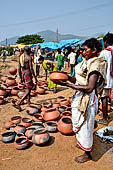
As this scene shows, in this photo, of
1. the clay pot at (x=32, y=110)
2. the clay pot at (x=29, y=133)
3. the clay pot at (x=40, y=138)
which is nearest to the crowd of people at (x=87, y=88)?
the clay pot at (x=40, y=138)

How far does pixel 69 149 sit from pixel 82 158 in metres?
0.42

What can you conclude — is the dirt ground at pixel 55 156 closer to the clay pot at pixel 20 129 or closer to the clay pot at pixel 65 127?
the clay pot at pixel 65 127

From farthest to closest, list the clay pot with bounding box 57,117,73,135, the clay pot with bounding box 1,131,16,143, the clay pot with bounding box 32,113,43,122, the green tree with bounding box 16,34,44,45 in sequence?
1. the green tree with bounding box 16,34,44,45
2. the clay pot with bounding box 32,113,43,122
3. the clay pot with bounding box 57,117,73,135
4. the clay pot with bounding box 1,131,16,143

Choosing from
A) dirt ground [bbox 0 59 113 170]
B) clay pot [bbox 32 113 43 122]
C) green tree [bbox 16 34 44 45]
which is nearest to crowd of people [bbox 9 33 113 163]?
dirt ground [bbox 0 59 113 170]

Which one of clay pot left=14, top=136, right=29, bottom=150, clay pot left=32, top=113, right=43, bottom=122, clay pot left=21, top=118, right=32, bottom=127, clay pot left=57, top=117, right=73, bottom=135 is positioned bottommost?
clay pot left=14, top=136, right=29, bottom=150

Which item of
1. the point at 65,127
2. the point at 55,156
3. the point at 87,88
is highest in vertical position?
the point at 87,88

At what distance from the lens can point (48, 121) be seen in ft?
12.7

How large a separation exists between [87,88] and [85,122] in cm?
60

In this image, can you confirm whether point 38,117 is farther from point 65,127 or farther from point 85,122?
point 85,122

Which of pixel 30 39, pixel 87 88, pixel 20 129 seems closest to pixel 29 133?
pixel 20 129

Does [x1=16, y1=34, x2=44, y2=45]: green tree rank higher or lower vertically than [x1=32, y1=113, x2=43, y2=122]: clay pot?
higher

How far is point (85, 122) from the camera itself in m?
2.35

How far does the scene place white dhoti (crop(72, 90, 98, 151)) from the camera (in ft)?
7.53

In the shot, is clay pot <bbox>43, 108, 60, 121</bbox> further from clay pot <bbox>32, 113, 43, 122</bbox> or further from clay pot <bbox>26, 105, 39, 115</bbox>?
clay pot <bbox>26, 105, 39, 115</bbox>
